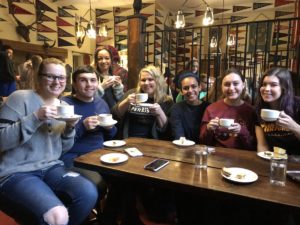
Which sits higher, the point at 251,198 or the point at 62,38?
the point at 62,38

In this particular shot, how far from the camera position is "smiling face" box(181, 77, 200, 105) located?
222 cm

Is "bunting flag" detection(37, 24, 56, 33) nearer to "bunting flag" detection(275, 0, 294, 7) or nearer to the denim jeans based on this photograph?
the denim jeans

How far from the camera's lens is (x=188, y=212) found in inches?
79.5

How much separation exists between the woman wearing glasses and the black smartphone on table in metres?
0.40

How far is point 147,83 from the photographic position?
92.4 inches

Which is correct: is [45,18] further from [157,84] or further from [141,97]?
[141,97]

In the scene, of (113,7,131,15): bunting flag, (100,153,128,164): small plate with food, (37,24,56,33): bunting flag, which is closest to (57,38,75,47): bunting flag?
(37,24,56,33): bunting flag

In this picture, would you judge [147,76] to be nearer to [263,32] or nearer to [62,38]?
[62,38]

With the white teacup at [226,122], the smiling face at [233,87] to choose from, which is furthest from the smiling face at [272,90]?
the white teacup at [226,122]

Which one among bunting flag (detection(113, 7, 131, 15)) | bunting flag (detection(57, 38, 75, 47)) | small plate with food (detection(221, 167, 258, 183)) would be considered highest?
bunting flag (detection(113, 7, 131, 15))

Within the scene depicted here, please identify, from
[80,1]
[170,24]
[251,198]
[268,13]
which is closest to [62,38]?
[80,1]

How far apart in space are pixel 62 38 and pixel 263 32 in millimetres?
5462

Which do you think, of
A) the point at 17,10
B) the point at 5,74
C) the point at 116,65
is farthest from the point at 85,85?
the point at 17,10

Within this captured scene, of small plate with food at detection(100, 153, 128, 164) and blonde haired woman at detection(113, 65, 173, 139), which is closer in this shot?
small plate with food at detection(100, 153, 128, 164)
